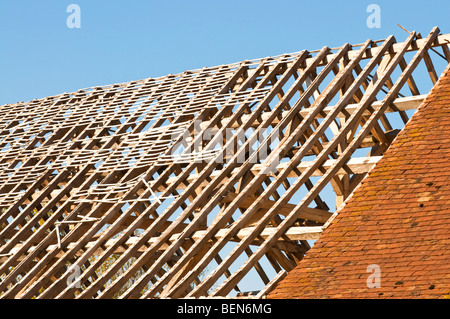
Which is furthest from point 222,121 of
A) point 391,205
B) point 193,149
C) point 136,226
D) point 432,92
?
point 391,205

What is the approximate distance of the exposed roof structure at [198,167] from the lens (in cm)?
1460

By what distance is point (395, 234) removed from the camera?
1255 cm

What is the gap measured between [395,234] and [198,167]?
19.5ft

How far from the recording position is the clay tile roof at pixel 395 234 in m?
11.7

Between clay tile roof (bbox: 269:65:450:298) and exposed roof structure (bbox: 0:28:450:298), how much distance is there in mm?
522

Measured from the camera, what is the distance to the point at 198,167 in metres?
17.6

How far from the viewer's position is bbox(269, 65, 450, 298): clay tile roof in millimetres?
→ 11672

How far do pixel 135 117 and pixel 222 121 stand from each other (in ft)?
9.08

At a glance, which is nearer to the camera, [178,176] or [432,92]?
[432,92]

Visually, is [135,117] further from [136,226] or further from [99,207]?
[136,226]

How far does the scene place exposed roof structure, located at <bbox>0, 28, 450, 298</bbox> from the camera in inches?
575

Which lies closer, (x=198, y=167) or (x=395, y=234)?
(x=395, y=234)

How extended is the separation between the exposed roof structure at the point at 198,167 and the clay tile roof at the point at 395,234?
52 centimetres
